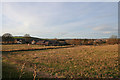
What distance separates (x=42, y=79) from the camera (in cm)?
491

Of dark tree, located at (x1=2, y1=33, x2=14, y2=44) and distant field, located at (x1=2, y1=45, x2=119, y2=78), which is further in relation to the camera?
dark tree, located at (x1=2, y1=33, x2=14, y2=44)

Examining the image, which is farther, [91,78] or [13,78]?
[91,78]

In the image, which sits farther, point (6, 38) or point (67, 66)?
point (6, 38)

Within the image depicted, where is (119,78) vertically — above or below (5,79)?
below

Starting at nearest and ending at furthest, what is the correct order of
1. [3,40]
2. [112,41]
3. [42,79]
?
[42,79]
[3,40]
[112,41]

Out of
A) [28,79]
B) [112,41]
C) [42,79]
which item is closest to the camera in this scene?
[28,79]

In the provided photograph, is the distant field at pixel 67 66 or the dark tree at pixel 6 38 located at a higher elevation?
the dark tree at pixel 6 38

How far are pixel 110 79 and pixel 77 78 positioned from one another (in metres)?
2.26

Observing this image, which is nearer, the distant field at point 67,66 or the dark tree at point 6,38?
the distant field at point 67,66

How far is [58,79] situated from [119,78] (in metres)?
4.36

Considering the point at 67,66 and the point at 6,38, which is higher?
the point at 6,38

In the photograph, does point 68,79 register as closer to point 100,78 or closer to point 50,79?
point 50,79

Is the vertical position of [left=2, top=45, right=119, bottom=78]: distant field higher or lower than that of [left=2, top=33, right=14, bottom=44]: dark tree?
lower

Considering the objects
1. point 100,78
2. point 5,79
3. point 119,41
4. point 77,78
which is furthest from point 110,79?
point 119,41
